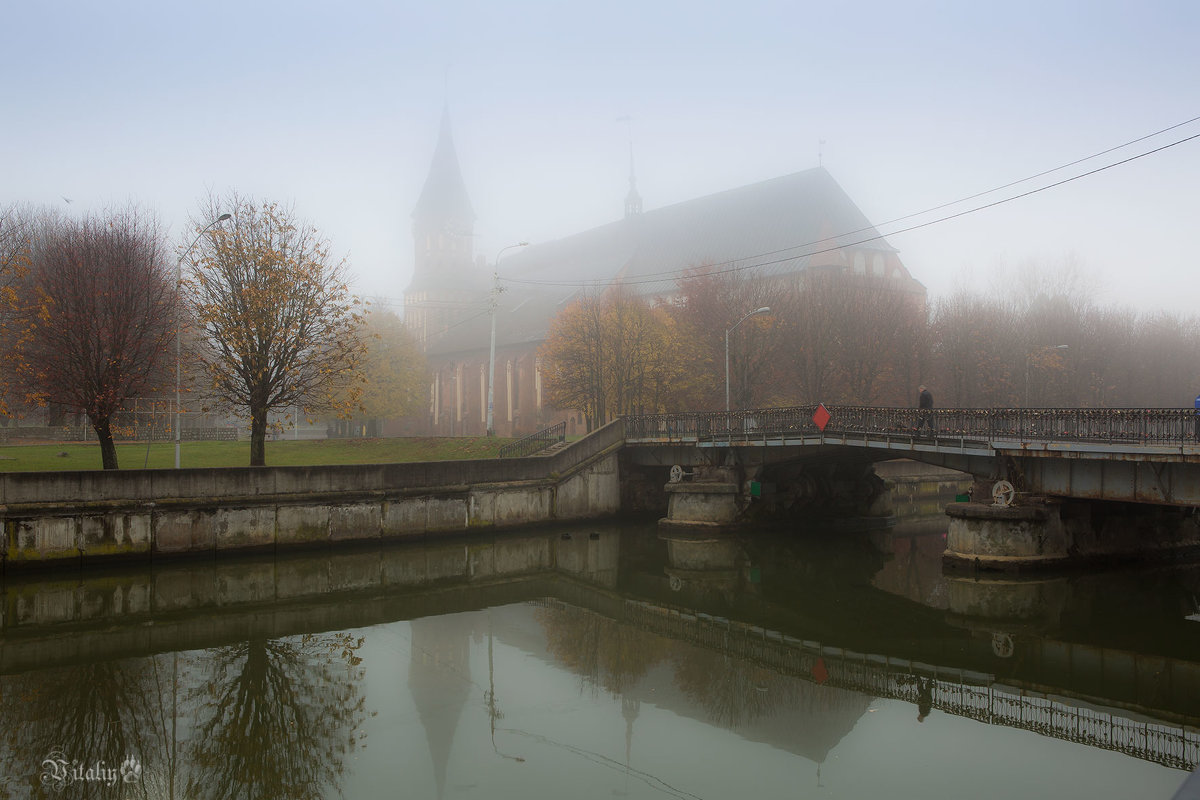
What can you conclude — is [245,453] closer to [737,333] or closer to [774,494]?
[774,494]

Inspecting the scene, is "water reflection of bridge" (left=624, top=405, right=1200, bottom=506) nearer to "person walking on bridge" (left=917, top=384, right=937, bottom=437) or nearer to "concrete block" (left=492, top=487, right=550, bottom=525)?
"person walking on bridge" (left=917, top=384, right=937, bottom=437)

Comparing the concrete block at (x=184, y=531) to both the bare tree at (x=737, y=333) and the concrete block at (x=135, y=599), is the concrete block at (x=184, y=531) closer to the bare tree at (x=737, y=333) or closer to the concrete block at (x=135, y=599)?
the concrete block at (x=135, y=599)

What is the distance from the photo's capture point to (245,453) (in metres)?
37.7

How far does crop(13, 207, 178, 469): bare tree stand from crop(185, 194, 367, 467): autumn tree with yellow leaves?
1972 millimetres

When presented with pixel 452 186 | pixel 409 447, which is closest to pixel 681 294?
pixel 409 447

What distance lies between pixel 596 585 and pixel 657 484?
690 inches

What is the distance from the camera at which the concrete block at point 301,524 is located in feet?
92.1

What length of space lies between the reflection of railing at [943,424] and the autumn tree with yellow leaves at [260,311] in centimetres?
1451

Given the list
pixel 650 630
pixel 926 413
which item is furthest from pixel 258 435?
pixel 926 413

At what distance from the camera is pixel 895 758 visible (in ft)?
37.4

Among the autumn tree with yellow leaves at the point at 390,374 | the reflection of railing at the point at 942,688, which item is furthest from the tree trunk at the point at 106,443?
the autumn tree with yellow leaves at the point at 390,374

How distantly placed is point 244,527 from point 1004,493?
23.6m

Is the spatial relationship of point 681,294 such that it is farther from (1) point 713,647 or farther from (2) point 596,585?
(1) point 713,647

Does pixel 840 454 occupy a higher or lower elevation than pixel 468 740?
higher
